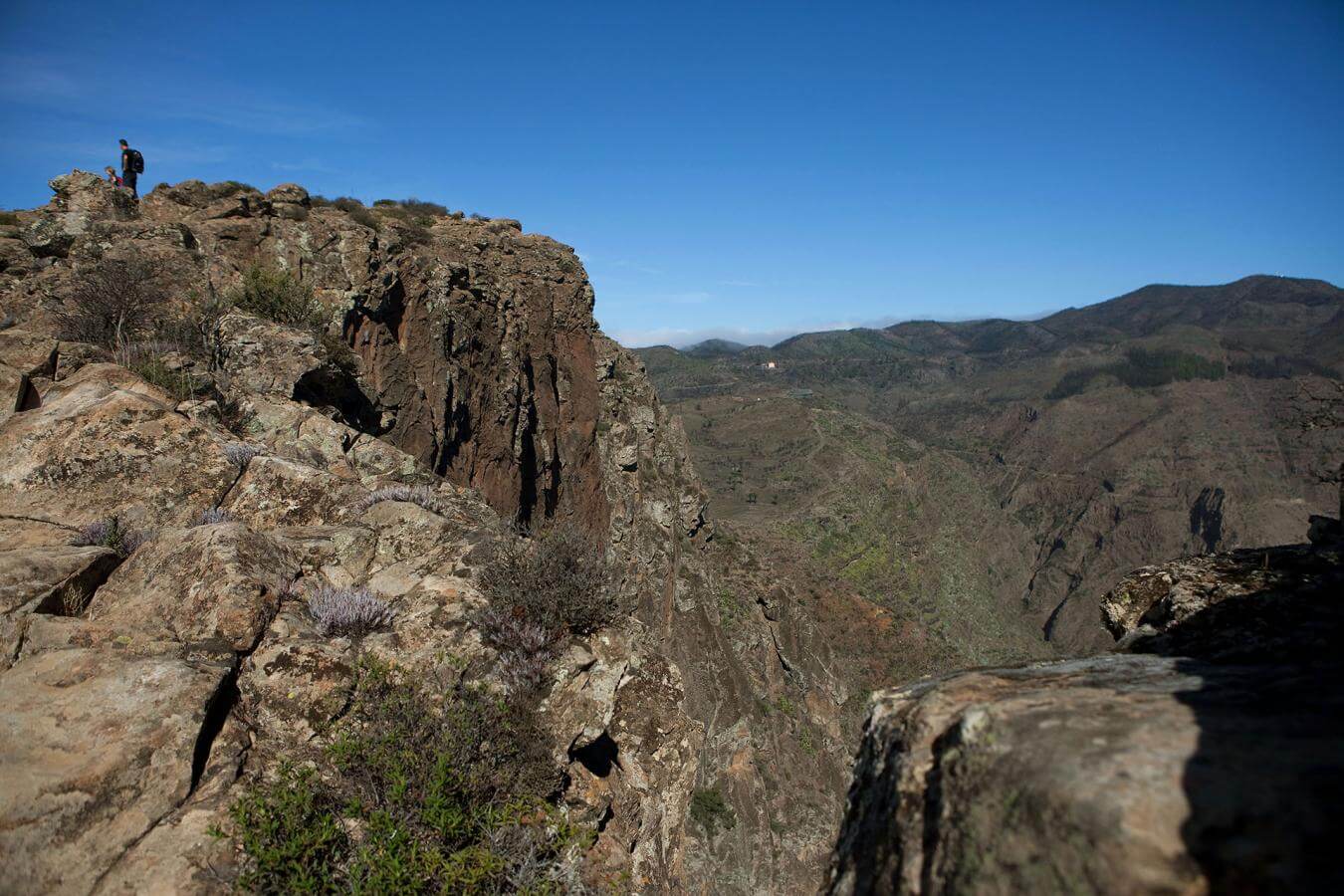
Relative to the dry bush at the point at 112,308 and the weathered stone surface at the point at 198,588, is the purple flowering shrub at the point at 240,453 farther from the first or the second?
the dry bush at the point at 112,308

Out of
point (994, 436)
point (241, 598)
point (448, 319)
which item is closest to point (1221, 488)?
point (994, 436)

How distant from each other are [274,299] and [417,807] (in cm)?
1207

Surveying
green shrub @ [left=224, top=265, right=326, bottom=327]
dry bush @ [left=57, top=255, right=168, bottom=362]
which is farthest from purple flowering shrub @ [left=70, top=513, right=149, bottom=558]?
green shrub @ [left=224, top=265, right=326, bottom=327]

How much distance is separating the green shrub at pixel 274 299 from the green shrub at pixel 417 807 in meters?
10.7

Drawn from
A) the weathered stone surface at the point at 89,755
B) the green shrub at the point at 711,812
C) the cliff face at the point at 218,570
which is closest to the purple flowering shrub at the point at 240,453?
the cliff face at the point at 218,570

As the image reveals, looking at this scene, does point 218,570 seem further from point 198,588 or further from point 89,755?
point 89,755

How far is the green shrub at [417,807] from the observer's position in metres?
3.30

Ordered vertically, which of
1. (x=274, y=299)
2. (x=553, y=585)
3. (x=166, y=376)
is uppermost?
(x=274, y=299)

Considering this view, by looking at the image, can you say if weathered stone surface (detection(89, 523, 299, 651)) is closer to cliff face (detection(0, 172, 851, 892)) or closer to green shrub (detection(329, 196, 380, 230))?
cliff face (detection(0, 172, 851, 892))

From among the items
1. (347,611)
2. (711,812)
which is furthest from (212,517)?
(711,812)

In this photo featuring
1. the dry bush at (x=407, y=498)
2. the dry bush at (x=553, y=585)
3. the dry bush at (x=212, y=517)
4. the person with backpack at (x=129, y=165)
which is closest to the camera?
the dry bush at (x=553, y=585)

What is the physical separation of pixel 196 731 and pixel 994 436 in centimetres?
21454

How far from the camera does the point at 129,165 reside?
17391 millimetres

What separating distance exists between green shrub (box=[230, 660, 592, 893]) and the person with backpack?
19.7 m
